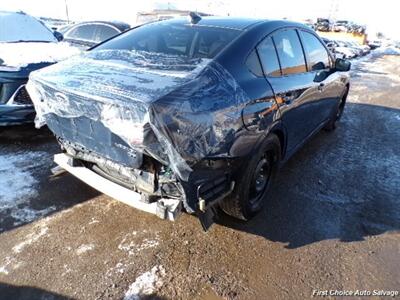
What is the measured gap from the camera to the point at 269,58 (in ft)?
10.7

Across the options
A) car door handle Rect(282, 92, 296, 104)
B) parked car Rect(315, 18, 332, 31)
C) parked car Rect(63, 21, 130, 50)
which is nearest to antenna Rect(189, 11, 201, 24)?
car door handle Rect(282, 92, 296, 104)

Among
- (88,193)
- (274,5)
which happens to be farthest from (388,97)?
(274,5)

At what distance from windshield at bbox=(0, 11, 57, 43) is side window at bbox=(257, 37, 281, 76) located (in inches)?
186

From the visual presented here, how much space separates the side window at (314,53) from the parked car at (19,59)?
10.8ft

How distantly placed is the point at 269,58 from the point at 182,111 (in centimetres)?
139

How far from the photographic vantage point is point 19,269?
2658mm

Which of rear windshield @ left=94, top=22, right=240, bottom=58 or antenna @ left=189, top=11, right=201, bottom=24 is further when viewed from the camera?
antenna @ left=189, top=11, right=201, bottom=24

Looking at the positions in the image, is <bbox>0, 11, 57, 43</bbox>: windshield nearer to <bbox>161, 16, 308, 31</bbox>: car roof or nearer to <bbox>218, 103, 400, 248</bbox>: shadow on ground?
<bbox>161, 16, 308, 31</bbox>: car roof

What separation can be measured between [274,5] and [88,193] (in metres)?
111

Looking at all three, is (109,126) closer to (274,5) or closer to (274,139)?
(274,139)

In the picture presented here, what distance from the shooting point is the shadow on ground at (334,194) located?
332 cm

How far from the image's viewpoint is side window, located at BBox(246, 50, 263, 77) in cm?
297

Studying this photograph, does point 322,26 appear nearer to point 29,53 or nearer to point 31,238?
point 29,53

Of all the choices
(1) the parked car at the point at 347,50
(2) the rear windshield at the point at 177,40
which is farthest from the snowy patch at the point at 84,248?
(1) the parked car at the point at 347,50
